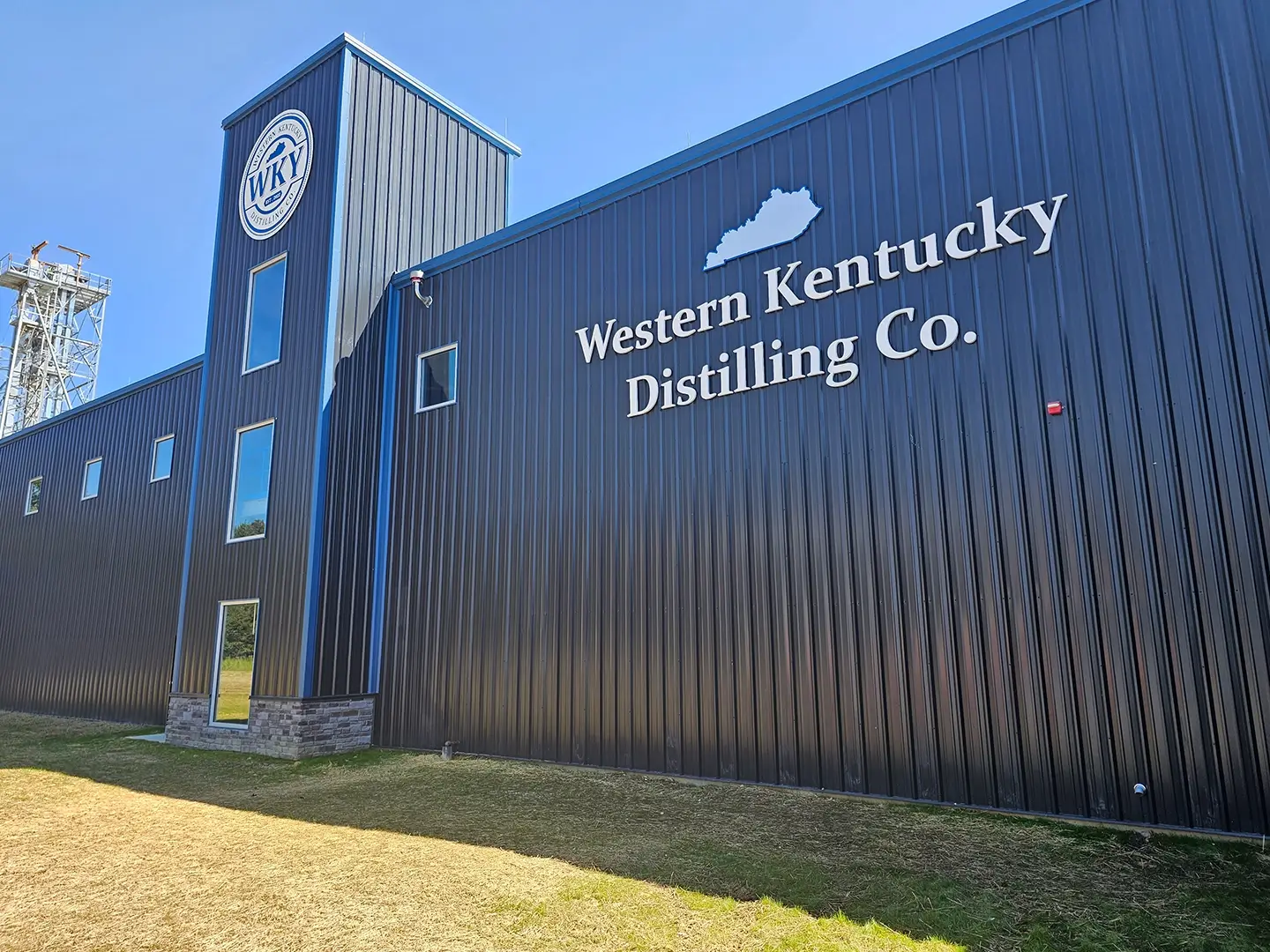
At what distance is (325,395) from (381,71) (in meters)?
5.32

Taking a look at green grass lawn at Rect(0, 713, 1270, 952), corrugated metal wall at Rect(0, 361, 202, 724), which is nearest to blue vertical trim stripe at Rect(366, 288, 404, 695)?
green grass lawn at Rect(0, 713, 1270, 952)

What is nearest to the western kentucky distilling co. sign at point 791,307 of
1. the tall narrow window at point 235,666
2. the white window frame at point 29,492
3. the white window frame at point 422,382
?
the white window frame at point 422,382

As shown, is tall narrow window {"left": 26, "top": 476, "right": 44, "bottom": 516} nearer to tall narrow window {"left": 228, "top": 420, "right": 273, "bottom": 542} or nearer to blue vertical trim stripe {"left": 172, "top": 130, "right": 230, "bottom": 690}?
blue vertical trim stripe {"left": 172, "top": 130, "right": 230, "bottom": 690}

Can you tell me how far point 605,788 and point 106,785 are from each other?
5.27 meters

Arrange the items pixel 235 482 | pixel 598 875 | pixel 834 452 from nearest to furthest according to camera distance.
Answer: pixel 598 875, pixel 834 452, pixel 235 482

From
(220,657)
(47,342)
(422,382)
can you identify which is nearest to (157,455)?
(220,657)

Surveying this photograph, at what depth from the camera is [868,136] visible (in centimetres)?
793

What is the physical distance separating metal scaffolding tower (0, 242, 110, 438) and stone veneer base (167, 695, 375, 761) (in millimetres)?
25919

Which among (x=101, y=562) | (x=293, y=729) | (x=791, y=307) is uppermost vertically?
(x=791, y=307)

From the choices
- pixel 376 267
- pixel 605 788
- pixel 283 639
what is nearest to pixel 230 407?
pixel 376 267

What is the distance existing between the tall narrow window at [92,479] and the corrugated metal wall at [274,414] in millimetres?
5838

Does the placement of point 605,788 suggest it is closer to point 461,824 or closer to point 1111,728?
point 461,824

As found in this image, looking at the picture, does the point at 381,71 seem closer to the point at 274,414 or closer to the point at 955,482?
the point at 274,414

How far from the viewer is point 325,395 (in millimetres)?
11109
